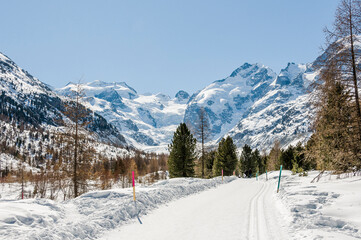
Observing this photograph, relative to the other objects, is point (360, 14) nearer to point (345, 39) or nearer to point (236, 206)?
point (345, 39)

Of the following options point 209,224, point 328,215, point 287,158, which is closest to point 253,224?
point 209,224

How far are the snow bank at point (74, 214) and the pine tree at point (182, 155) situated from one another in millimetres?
22954

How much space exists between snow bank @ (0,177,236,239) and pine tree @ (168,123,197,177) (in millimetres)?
22954

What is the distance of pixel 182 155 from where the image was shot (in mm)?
36469

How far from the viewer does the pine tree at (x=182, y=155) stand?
3628 centimetres

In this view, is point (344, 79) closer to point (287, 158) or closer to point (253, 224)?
point (253, 224)

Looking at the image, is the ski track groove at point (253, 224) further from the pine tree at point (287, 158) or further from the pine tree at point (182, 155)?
the pine tree at point (287, 158)

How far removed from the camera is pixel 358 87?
518 inches

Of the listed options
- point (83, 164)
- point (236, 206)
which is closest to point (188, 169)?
point (83, 164)

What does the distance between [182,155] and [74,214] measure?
89.7 feet

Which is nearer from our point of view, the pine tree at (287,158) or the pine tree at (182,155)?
the pine tree at (182,155)

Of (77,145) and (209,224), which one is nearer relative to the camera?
(209,224)

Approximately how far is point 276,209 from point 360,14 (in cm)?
1139

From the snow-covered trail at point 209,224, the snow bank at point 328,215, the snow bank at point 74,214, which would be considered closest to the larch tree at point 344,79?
the snow bank at point 328,215
